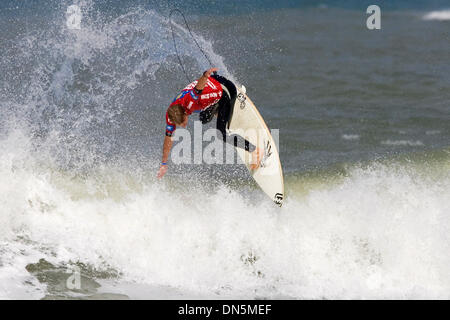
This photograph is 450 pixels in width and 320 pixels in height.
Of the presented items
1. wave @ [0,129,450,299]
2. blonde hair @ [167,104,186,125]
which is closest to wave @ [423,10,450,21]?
wave @ [0,129,450,299]

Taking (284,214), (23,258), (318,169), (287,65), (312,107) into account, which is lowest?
(23,258)

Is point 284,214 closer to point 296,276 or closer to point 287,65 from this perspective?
point 296,276

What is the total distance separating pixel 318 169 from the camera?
1040cm

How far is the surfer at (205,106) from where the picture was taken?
7027 millimetres

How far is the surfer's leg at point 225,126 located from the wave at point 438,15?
16688 mm

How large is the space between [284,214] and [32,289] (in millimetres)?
3807

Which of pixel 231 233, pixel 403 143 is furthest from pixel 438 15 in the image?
pixel 231 233

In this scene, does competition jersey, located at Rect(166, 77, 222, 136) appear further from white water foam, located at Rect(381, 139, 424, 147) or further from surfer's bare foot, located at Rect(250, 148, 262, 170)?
white water foam, located at Rect(381, 139, 424, 147)

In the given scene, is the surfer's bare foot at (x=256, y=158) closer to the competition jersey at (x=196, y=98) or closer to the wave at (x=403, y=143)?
the competition jersey at (x=196, y=98)

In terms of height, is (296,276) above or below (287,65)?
below

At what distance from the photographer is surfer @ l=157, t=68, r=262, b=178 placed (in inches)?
277

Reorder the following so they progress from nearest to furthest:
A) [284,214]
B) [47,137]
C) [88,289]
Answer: [88,289], [284,214], [47,137]

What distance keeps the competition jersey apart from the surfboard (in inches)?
20.7
